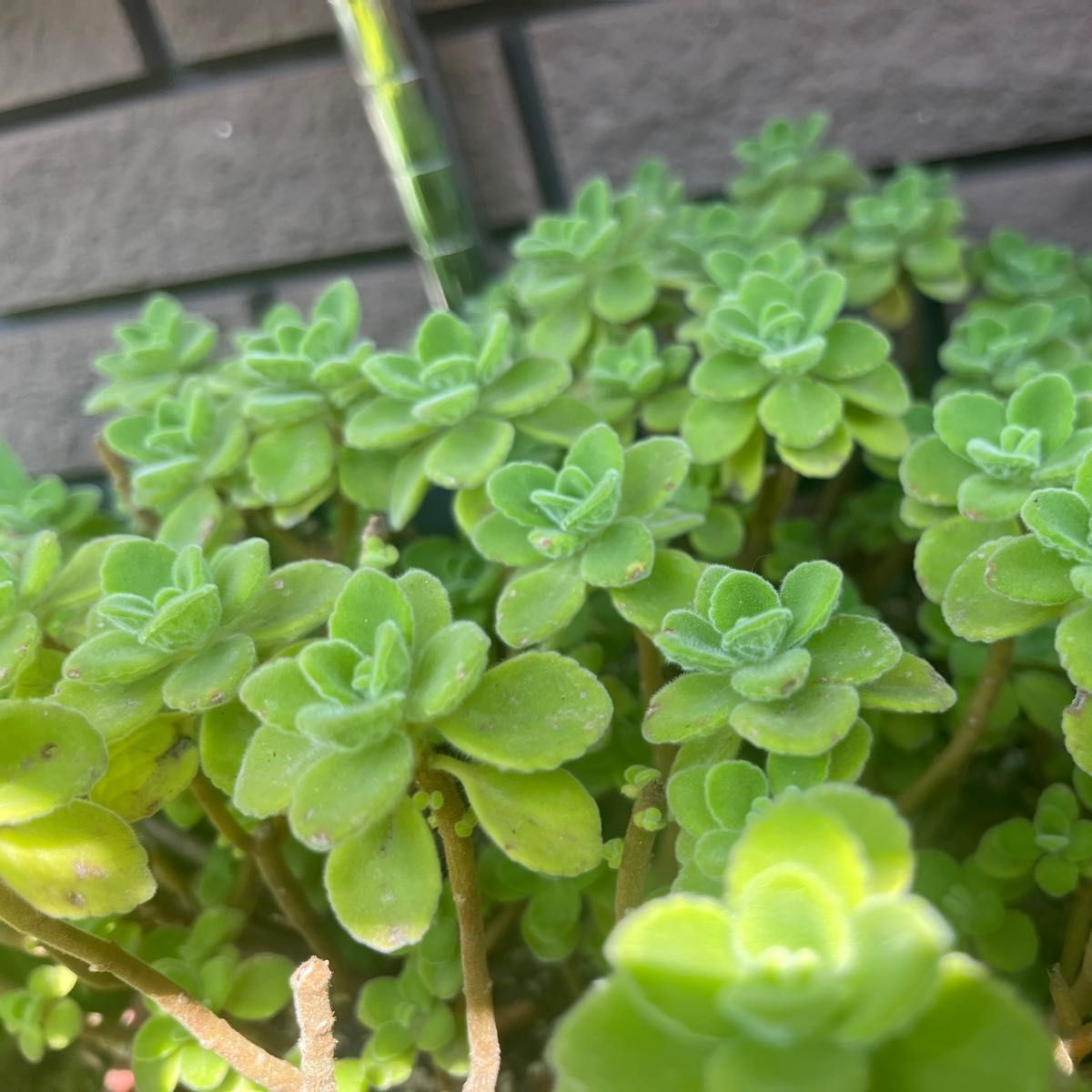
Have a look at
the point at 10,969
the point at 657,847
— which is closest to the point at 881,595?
the point at 657,847

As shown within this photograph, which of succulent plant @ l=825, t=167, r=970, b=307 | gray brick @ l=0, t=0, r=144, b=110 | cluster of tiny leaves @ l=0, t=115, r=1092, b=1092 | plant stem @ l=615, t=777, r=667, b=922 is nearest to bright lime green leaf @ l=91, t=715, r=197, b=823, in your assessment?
cluster of tiny leaves @ l=0, t=115, r=1092, b=1092

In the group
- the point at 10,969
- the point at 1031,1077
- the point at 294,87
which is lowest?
the point at 10,969

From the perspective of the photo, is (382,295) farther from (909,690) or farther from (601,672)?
(909,690)

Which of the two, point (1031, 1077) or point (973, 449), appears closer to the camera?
point (1031, 1077)

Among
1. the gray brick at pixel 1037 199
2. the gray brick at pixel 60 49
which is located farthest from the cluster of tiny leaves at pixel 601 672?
the gray brick at pixel 60 49

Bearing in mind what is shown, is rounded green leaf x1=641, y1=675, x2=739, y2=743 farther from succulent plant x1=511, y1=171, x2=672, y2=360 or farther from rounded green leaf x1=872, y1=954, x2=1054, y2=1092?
succulent plant x1=511, y1=171, x2=672, y2=360

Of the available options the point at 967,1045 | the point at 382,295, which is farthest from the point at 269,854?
the point at 382,295

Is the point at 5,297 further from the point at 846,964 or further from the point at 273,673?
the point at 846,964
